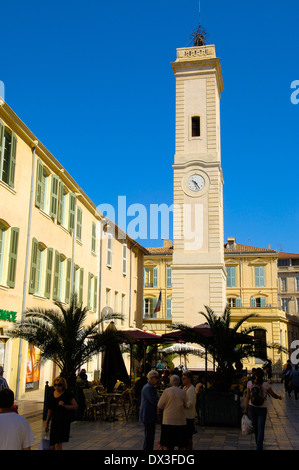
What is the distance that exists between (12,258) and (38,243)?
8.92ft

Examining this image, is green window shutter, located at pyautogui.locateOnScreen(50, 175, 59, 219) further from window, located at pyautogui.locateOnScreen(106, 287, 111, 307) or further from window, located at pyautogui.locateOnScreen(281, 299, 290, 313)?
window, located at pyautogui.locateOnScreen(281, 299, 290, 313)

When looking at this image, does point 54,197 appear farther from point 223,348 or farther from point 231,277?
point 231,277

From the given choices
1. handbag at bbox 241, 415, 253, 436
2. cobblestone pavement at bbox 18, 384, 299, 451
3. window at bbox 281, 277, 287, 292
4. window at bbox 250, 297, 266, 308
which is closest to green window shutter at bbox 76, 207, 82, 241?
cobblestone pavement at bbox 18, 384, 299, 451

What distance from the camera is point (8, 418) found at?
4465 millimetres

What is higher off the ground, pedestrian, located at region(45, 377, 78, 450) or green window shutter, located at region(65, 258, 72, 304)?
green window shutter, located at region(65, 258, 72, 304)

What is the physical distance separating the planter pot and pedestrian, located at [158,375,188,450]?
5195 millimetres

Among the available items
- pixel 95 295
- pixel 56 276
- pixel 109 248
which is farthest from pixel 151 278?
pixel 56 276

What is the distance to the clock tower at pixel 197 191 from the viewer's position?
97.5 ft

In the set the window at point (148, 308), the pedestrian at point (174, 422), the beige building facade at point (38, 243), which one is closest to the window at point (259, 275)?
the window at point (148, 308)

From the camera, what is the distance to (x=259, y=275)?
52.8 metres

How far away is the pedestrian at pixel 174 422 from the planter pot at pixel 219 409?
519 centimetres

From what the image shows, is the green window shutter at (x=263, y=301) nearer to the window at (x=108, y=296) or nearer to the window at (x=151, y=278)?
the window at (x=151, y=278)

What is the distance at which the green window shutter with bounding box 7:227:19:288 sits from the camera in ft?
57.3
